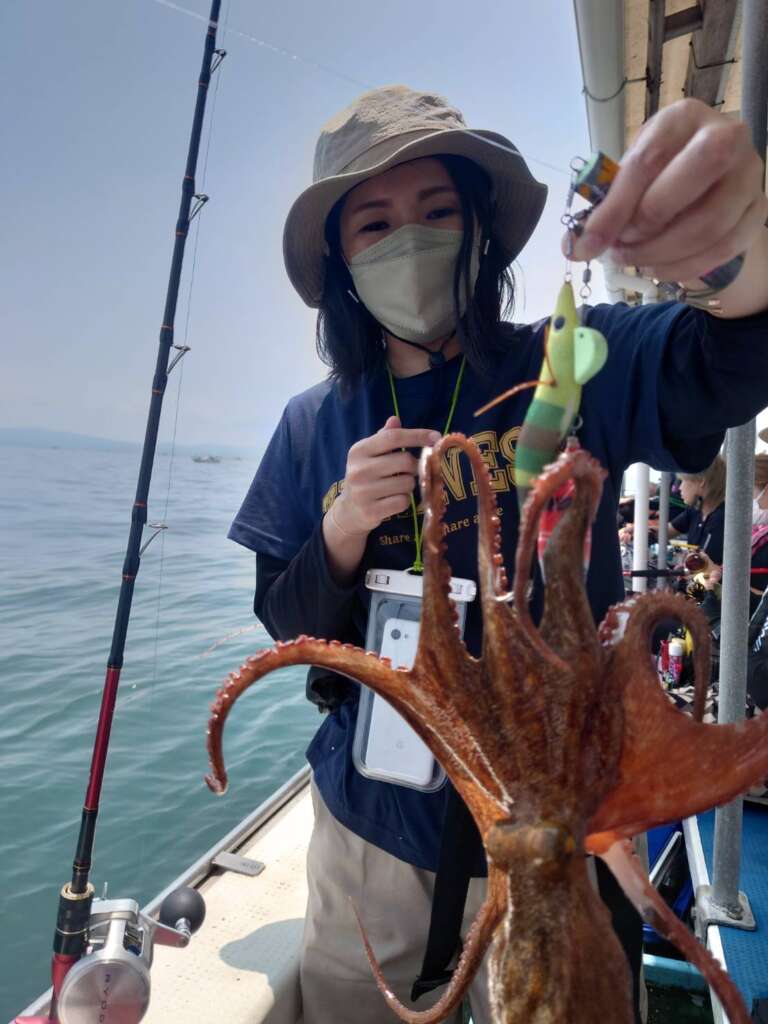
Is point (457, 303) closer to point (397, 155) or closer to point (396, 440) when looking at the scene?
point (397, 155)

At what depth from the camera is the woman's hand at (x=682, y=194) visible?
0.83 m

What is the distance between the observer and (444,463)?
65.1 inches

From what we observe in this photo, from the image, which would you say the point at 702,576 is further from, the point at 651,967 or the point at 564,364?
the point at 564,364

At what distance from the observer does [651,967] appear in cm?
269

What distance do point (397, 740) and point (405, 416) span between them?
0.83m

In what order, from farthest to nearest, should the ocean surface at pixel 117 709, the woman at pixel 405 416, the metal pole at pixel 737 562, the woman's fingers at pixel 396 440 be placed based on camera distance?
the ocean surface at pixel 117 709
the metal pole at pixel 737 562
the woman at pixel 405 416
the woman's fingers at pixel 396 440

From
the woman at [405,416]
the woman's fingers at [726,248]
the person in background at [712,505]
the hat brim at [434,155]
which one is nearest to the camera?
the woman's fingers at [726,248]

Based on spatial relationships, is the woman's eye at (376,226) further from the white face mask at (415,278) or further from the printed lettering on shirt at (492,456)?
the printed lettering on shirt at (492,456)

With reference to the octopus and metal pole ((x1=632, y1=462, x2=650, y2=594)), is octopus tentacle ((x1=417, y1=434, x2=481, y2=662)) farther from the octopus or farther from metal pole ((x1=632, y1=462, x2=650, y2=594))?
metal pole ((x1=632, y1=462, x2=650, y2=594))

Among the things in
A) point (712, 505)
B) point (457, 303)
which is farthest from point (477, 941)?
point (712, 505)

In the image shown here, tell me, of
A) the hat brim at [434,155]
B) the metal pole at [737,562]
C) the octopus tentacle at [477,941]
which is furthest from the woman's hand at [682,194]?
the metal pole at [737,562]

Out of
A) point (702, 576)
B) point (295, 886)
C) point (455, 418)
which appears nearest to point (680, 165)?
point (455, 418)

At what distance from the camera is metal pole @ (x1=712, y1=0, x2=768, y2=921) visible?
1.69 metres

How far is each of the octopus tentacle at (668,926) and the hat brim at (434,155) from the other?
137cm
